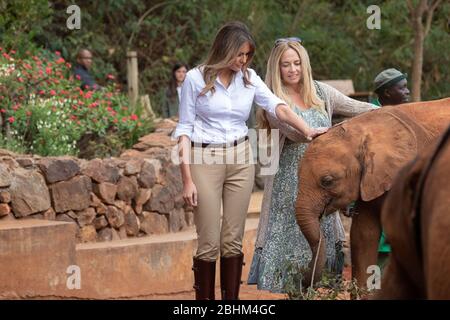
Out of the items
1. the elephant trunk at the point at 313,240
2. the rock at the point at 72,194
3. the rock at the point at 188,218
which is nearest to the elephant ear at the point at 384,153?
the elephant trunk at the point at 313,240

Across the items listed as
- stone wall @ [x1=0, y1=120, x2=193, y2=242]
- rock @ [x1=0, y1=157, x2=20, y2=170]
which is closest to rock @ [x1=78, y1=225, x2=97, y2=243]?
stone wall @ [x1=0, y1=120, x2=193, y2=242]

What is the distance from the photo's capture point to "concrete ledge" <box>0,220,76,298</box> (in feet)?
28.7

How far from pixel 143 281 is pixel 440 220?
7.41m

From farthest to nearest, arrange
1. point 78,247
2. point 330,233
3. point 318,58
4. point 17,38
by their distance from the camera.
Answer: point 318,58 < point 17,38 < point 78,247 < point 330,233

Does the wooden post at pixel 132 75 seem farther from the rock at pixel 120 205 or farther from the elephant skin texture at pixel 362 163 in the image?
the elephant skin texture at pixel 362 163

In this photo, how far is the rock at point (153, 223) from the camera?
1084cm

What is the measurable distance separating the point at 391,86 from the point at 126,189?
9.94 ft

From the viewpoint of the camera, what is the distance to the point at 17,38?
528 inches

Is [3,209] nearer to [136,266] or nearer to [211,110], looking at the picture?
[136,266]

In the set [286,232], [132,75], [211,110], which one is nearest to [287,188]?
[286,232]

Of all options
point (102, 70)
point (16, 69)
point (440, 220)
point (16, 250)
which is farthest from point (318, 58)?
point (440, 220)

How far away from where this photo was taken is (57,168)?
32.0ft

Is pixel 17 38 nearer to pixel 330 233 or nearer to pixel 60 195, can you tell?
pixel 60 195

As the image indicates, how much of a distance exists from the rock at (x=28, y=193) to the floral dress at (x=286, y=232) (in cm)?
254
